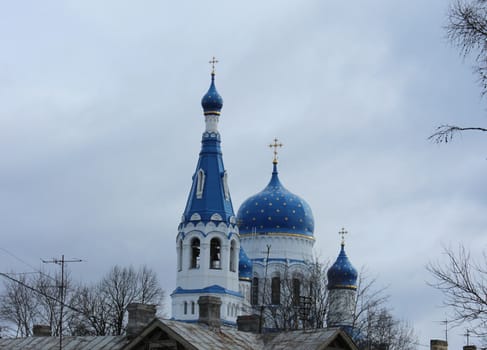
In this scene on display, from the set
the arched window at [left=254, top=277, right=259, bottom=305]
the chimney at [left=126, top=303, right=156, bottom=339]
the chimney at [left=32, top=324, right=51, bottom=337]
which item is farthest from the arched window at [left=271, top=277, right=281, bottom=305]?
the chimney at [left=126, top=303, right=156, bottom=339]

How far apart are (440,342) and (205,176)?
30501mm

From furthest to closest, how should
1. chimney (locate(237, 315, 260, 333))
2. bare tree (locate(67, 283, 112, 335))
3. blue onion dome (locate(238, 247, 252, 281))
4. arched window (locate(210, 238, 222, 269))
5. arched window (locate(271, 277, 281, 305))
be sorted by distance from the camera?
blue onion dome (locate(238, 247, 252, 281)) < arched window (locate(210, 238, 222, 269)) < arched window (locate(271, 277, 281, 305)) < bare tree (locate(67, 283, 112, 335)) < chimney (locate(237, 315, 260, 333))

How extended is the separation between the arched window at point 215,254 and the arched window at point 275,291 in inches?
153

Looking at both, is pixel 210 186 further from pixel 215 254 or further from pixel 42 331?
pixel 42 331

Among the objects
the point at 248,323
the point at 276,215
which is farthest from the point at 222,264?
the point at 248,323

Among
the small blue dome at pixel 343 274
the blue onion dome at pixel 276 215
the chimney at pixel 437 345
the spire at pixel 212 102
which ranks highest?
the spire at pixel 212 102

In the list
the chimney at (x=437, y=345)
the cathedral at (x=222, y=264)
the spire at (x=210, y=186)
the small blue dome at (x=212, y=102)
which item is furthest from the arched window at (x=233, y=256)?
the chimney at (x=437, y=345)

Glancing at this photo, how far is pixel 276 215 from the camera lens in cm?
7025

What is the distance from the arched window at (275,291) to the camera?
203 feet

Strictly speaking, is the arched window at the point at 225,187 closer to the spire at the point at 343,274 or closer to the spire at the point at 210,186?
the spire at the point at 210,186

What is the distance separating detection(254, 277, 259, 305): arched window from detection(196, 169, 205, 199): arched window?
890 centimetres

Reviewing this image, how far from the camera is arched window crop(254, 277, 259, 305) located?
6788cm

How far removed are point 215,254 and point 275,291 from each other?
4790 millimetres

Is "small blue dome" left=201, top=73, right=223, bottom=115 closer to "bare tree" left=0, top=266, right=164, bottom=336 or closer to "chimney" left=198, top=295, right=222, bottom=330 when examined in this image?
"bare tree" left=0, top=266, right=164, bottom=336
